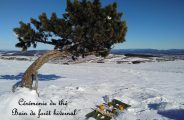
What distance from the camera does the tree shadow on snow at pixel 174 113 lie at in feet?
32.7

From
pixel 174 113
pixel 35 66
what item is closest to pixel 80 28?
pixel 35 66

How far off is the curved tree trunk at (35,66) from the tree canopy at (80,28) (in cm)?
104

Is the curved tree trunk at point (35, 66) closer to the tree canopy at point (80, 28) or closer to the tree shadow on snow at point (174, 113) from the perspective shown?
the tree canopy at point (80, 28)

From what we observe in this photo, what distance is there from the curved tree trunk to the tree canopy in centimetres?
104

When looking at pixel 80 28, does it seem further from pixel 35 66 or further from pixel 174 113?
pixel 174 113

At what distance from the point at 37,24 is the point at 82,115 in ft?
28.7

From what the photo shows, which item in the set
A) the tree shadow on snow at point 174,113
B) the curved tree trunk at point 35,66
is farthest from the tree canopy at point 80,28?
the tree shadow on snow at point 174,113

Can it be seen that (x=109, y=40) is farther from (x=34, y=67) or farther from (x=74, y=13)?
(x=34, y=67)

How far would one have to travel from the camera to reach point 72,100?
42.3ft

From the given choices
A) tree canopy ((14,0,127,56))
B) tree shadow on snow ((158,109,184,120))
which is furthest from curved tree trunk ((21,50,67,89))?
tree shadow on snow ((158,109,184,120))

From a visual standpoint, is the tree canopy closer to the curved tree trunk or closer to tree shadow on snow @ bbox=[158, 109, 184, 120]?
the curved tree trunk

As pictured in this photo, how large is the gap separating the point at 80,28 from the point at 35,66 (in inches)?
135

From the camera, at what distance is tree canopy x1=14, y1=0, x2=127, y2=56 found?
15.9 metres

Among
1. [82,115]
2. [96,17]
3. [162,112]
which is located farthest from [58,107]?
[96,17]
